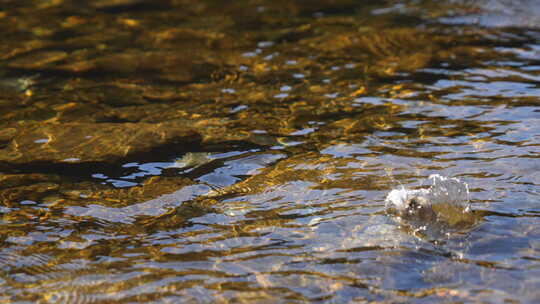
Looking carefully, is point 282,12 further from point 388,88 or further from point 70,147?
point 70,147

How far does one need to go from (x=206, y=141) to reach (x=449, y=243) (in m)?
2.35

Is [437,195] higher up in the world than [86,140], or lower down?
lower down

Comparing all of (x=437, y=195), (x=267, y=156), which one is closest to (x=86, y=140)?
(x=267, y=156)

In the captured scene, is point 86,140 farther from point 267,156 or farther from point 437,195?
point 437,195

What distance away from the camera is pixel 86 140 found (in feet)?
17.7

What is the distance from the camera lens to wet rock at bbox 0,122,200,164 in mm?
5121

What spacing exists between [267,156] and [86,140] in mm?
1569

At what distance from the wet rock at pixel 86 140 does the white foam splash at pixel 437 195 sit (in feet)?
6.36

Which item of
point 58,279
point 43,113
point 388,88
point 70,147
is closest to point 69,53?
point 43,113

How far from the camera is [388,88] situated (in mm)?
6426

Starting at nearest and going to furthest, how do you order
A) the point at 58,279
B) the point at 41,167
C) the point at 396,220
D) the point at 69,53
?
the point at 58,279 < the point at 396,220 < the point at 41,167 < the point at 69,53

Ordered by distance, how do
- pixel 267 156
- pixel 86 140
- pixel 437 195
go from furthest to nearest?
pixel 86 140 < pixel 267 156 < pixel 437 195

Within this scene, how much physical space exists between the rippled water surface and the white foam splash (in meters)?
0.08

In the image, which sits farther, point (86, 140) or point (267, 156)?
point (86, 140)
